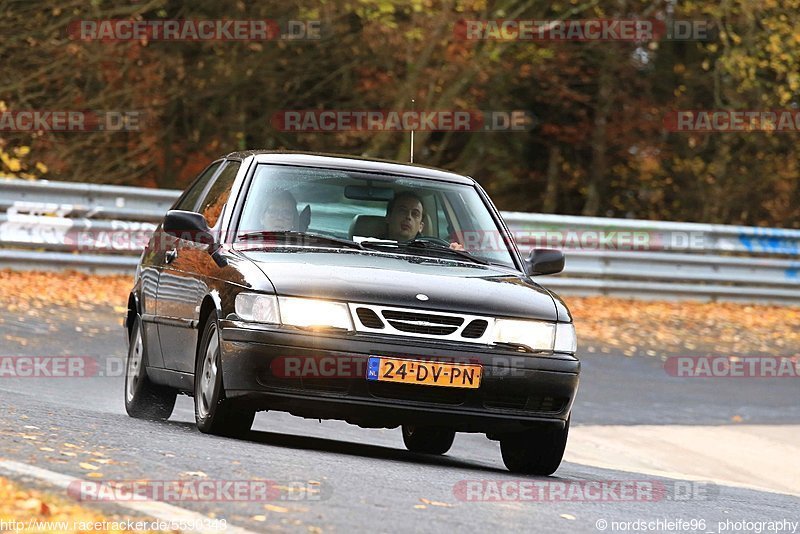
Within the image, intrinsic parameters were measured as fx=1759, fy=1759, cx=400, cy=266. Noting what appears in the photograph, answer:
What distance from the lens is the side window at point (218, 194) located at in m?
9.98

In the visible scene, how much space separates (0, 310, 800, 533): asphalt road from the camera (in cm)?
702

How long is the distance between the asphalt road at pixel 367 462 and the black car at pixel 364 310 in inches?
11.0

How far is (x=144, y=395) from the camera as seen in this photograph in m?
10.9

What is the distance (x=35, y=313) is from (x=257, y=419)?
4815 millimetres

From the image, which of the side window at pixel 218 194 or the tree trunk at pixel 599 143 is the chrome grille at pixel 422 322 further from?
the tree trunk at pixel 599 143

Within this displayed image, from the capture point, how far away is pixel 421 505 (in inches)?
287

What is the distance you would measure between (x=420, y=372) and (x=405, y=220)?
1413 millimetres

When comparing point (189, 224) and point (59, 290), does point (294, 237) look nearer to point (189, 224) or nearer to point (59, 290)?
point (189, 224)

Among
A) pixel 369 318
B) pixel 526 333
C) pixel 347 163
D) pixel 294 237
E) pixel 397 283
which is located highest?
pixel 347 163

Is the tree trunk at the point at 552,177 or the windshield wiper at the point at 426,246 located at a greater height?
the windshield wiper at the point at 426,246

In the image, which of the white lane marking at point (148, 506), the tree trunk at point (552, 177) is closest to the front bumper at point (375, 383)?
the white lane marking at point (148, 506)

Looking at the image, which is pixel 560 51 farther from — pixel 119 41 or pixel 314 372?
pixel 314 372

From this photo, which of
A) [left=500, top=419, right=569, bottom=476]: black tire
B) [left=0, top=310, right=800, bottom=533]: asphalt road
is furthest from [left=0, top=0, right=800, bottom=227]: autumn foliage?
[left=500, top=419, right=569, bottom=476]: black tire

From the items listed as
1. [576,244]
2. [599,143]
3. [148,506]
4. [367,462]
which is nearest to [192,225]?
[367,462]
